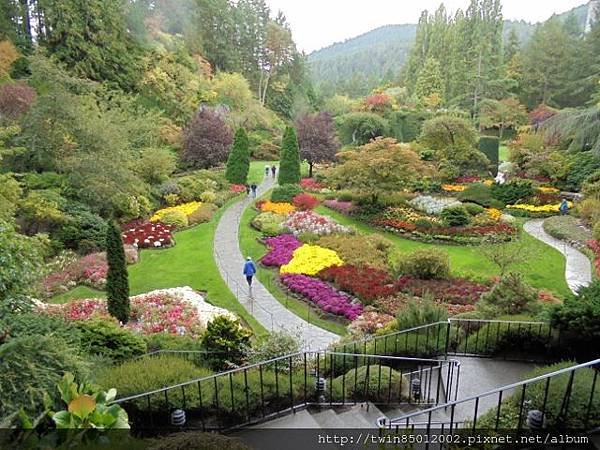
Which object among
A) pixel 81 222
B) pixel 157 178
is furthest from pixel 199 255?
pixel 157 178

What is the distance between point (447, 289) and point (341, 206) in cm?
1164

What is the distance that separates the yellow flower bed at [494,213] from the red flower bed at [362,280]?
9.90m

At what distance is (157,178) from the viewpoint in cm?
2848

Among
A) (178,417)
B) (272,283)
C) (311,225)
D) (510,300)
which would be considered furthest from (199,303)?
(510,300)

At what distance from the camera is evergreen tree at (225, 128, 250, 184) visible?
101ft

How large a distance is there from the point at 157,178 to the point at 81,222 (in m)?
9.21

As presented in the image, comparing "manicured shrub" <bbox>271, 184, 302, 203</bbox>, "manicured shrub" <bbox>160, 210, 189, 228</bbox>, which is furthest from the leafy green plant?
"manicured shrub" <bbox>271, 184, 302, 203</bbox>

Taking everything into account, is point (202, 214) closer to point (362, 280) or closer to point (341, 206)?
point (341, 206)

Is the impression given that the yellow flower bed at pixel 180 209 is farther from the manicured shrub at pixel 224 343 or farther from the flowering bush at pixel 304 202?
the manicured shrub at pixel 224 343

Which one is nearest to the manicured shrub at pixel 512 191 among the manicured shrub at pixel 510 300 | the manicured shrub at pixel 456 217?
the manicured shrub at pixel 456 217

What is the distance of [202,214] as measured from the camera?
24875mm

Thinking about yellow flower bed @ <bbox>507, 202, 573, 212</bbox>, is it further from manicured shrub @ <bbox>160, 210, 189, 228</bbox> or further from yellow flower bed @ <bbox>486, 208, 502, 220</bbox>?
manicured shrub @ <bbox>160, 210, 189, 228</bbox>

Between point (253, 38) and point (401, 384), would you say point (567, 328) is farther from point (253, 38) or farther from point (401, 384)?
point (253, 38)

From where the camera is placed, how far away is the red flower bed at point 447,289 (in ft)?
46.8
